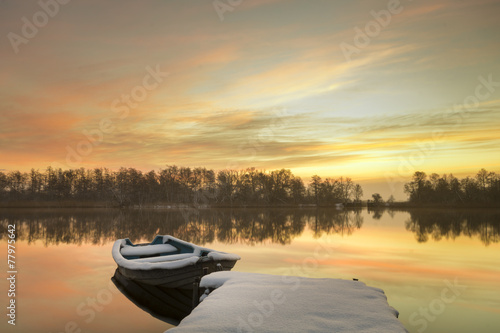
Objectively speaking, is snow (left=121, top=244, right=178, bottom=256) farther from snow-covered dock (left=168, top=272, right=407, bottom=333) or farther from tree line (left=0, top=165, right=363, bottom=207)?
tree line (left=0, top=165, right=363, bottom=207)

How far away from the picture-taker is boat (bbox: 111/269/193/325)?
11.0 meters

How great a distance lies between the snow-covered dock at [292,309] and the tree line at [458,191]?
106969 millimetres

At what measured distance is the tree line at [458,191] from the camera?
321 ft

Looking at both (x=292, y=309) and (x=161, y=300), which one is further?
(x=161, y=300)

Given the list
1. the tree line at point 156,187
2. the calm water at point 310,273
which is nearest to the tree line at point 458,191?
the tree line at point 156,187

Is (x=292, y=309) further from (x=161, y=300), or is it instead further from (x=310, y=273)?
(x=310, y=273)

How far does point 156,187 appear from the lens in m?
117

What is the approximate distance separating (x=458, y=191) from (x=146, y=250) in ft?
350

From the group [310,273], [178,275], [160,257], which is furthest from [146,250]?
[310,273]

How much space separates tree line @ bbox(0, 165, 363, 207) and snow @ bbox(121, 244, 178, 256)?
3787 inches

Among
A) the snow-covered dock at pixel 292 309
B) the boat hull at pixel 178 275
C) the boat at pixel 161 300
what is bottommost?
the boat at pixel 161 300

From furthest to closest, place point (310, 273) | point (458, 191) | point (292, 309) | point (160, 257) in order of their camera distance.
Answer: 1. point (458, 191)
2. point (310, 273)
3. point (160, 257)
4. point (292, 309)

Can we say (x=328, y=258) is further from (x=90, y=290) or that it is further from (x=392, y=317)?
(x=392, y=317)

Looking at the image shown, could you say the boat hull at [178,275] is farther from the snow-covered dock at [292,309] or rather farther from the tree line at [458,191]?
the tree line at [458,191]
